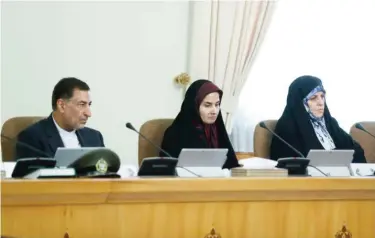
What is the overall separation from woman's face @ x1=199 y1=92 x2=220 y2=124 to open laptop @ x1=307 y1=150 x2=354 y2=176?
0.89 m

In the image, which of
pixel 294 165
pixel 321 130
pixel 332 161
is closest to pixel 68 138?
pixel 294 165

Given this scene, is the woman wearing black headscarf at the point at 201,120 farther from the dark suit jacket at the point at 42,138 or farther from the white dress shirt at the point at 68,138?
the dark suit jacket at the point at 42,138

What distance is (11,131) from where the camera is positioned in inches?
143

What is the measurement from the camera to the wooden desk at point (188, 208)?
2396mm

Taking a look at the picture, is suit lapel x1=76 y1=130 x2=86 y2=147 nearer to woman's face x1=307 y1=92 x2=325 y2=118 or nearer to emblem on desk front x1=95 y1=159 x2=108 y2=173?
emblem on desk front x1=95 y1=159 x2=108 y2=173

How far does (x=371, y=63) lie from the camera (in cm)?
526

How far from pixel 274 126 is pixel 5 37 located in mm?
1691

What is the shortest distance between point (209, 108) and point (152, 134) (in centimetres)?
35

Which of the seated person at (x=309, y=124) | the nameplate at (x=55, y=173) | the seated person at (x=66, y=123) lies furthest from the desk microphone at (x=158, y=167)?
the seated person at (x=309, y=124)

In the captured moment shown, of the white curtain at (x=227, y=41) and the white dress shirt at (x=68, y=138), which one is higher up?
the white curtain at (x=227, y=41)

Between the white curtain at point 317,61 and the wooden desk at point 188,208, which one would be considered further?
the white curtain at point 317,61

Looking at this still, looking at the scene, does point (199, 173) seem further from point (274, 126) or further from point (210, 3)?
point (210, 3)

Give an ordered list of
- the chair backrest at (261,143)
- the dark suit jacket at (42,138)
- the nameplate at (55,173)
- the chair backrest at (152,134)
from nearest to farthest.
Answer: the nameplate at (55,173) < the dark suit jacket at (42,138) < the chair backrest at (152,134) < the chair backrest at (261,143)

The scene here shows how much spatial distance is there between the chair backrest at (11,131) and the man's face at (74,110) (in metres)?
0.17
